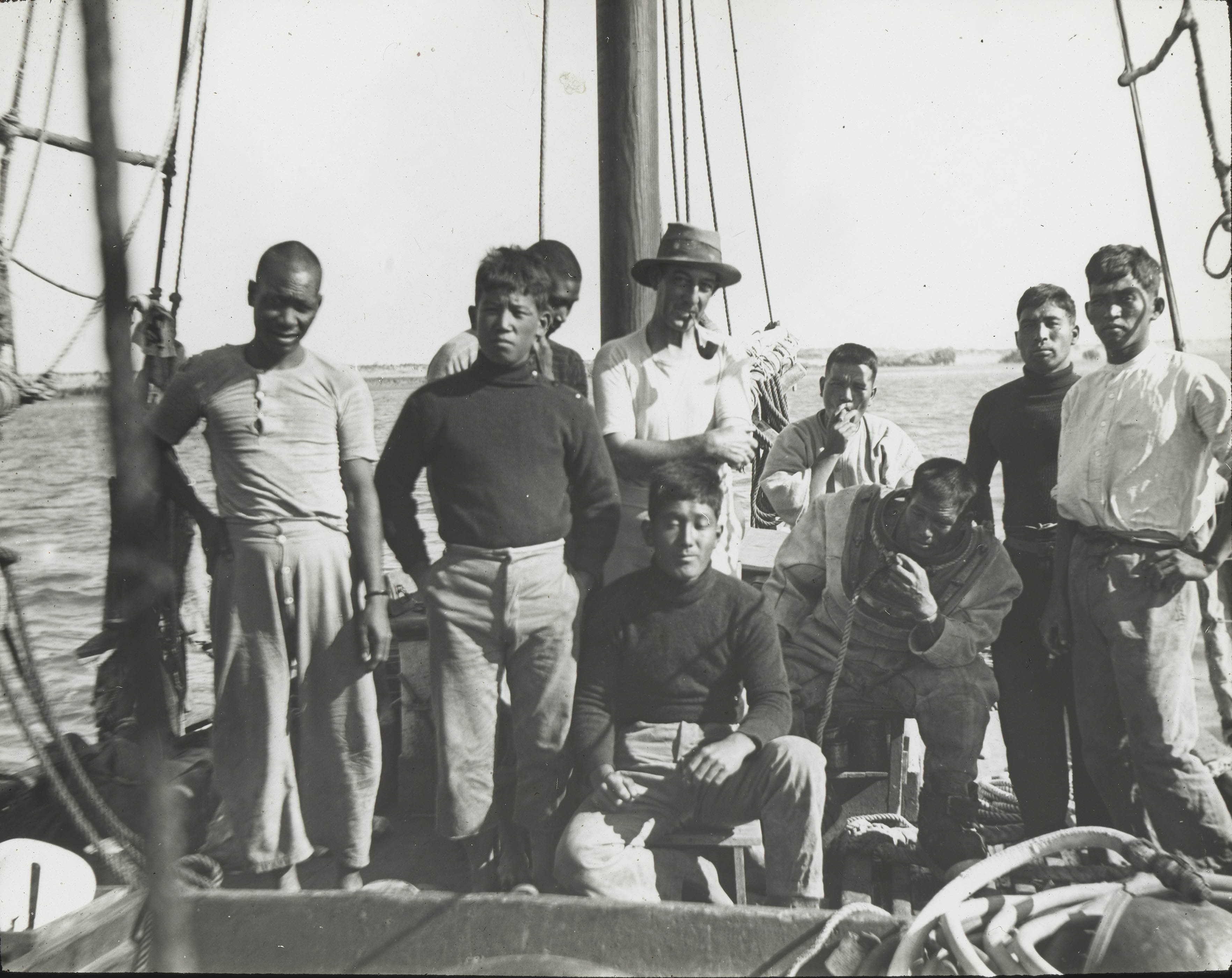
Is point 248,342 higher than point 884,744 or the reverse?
higher

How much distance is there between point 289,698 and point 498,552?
0.70m

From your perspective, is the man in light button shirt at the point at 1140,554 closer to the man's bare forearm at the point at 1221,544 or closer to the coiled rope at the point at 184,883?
the man's bare forearm at the point at 1221,544

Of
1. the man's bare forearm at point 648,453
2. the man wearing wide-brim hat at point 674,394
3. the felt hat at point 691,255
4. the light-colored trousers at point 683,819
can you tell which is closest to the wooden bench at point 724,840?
the light-colored trousers at point 683,819

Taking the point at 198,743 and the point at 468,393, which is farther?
the point at 198,743

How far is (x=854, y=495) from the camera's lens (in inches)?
140

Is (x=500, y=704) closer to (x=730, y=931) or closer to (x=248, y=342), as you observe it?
(x=730, y=931)

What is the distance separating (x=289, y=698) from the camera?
9.39 ft

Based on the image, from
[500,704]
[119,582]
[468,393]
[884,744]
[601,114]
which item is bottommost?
[884,744]

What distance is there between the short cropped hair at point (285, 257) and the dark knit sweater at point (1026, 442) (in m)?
2.18

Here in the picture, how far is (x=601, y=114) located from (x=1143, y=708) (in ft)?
9.55

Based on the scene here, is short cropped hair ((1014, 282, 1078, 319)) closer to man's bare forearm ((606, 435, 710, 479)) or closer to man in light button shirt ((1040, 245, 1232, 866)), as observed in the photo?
man in light button shirt ((1040, 245, 1232, 866))

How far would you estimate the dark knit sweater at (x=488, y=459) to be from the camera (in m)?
2.81

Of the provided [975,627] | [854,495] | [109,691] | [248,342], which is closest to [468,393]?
[248,342]

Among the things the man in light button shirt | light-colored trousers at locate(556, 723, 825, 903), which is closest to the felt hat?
the man in light button shirt
